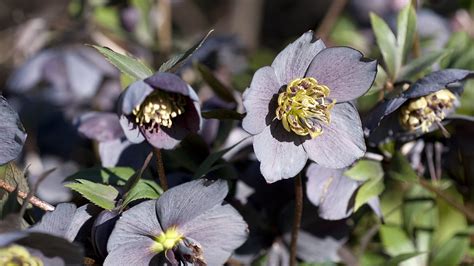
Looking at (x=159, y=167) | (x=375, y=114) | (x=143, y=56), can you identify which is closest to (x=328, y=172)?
(x=375, y=114)

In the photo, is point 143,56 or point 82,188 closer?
point 82,188

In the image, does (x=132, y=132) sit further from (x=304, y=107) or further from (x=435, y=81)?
(x=435, y=81)

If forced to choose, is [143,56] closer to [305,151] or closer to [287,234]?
[287,234]

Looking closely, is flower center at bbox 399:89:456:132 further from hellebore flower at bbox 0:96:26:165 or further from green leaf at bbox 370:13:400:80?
hellebore flower at bbox 0:96:26:165

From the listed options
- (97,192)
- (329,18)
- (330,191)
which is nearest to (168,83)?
(97,192)

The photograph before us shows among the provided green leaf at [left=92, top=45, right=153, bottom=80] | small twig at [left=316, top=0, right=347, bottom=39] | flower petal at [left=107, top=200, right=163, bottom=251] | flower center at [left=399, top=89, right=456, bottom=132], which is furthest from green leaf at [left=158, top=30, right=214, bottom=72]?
small twig at [left=316, top=0, right=347, bottom=39]

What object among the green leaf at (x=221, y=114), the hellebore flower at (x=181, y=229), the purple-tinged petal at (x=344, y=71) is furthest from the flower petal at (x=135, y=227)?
the purple-tinged petal at (x=344, y=71)
